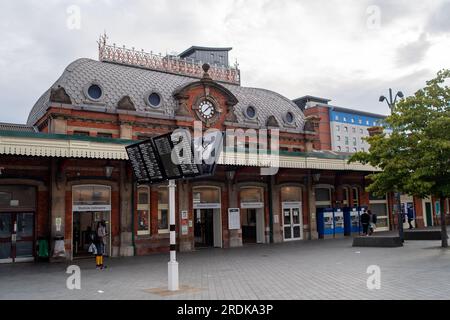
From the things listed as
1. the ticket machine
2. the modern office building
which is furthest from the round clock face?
the modern office building

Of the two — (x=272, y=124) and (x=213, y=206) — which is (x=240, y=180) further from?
(x=272, y=124)

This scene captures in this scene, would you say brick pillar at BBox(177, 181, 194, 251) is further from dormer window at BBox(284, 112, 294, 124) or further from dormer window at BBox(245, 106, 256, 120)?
dormer window at BBox(284, 112, 294, 124)

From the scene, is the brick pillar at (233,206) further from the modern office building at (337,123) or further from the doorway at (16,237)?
the modern office building at (337,123)

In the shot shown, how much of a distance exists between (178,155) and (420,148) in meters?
12.3

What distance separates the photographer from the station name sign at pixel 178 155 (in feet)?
38.8

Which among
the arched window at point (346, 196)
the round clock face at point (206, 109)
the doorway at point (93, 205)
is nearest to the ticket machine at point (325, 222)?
the arched window at point (346, 196)

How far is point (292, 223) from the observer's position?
2861cm

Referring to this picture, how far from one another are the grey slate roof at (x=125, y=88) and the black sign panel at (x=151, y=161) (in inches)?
421

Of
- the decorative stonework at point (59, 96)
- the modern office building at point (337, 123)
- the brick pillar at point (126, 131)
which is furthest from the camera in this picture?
the modern office building at point (337, 123)

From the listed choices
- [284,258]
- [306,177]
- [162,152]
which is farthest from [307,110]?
[162,152]

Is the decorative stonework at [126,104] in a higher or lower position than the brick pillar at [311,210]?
higher

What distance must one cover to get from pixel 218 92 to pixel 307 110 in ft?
203

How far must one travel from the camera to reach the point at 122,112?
23109mm

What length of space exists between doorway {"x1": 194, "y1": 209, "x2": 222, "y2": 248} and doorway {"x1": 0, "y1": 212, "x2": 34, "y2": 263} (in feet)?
29.8
